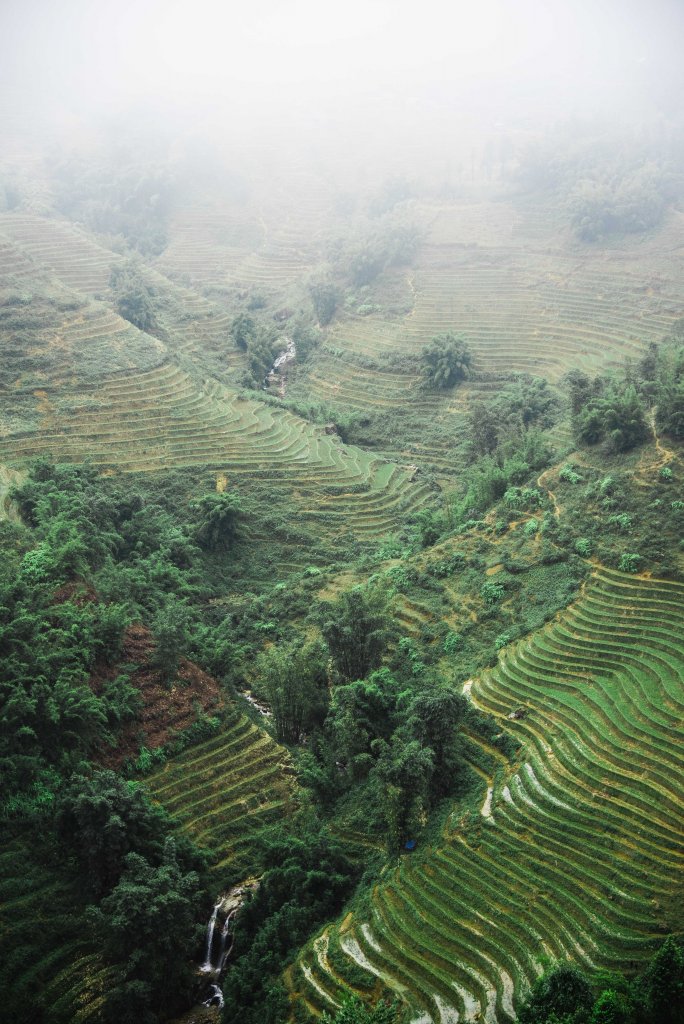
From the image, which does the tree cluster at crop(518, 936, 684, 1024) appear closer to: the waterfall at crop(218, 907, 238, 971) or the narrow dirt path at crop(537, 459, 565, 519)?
the waterfall at crop(218, 907, 238, 971)

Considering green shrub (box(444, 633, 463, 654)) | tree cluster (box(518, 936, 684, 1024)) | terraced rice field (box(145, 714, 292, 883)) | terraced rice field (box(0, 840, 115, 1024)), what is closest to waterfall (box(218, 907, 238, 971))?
terraced rice field (box(145, 714, 292, 883))

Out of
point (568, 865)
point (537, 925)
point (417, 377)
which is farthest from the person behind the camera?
point (417, 377)

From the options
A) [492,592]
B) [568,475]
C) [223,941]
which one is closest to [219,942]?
[223,941]

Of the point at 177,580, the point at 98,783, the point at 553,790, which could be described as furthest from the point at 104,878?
the point at 177,580

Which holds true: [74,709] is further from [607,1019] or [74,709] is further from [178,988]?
[607,1019]

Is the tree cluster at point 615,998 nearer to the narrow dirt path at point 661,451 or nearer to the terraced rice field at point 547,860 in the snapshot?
the terraced rice field at point 547,860

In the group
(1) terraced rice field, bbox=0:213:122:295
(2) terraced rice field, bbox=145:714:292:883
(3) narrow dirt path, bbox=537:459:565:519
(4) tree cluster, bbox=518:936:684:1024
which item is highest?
(1) terraced rice field, bbox=0:213:122:295

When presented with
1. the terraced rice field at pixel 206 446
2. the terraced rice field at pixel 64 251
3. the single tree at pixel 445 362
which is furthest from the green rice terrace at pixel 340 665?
the terraced rice field at pixel 64 251
